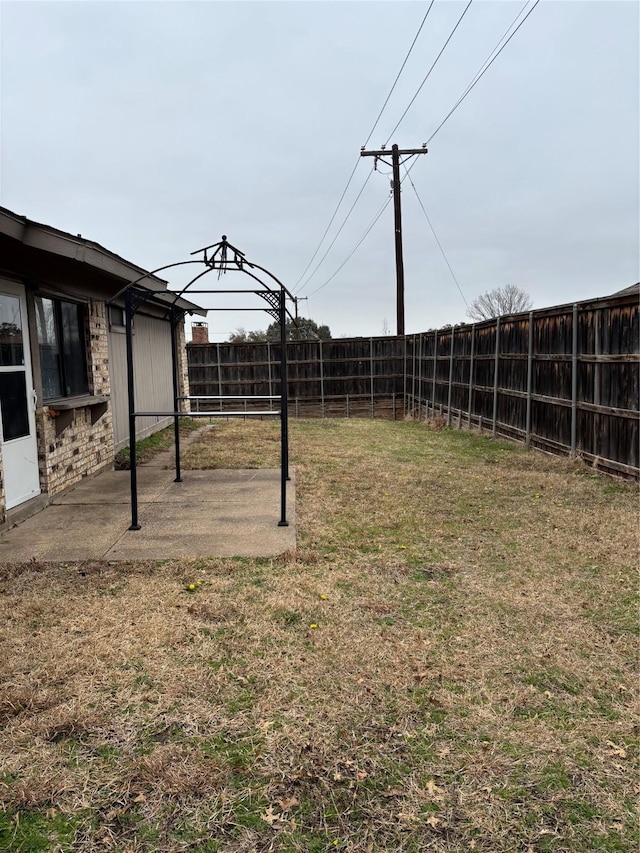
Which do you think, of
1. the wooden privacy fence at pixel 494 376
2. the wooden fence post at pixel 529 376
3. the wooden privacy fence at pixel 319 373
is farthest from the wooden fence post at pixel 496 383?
the wooden privacy fence at pixel 319 373

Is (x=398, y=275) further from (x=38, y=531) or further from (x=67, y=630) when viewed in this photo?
(x=67, y=630)

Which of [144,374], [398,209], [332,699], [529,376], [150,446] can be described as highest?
[398,209]

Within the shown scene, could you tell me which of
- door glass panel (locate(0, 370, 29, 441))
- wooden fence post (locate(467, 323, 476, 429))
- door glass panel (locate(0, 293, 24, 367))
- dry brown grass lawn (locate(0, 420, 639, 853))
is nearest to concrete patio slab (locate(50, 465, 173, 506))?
door glass panel (locate(0, 370, 29, 441))

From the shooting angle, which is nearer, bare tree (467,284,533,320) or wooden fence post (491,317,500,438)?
wooden fence post (491,317,500,438)

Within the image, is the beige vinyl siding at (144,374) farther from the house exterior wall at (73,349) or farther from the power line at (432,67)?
the power line at (432,67)

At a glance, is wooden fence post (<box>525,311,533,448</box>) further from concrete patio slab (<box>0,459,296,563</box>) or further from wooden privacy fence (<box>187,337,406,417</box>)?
wooden privacy fence (<box>187,337,406,417</box>)

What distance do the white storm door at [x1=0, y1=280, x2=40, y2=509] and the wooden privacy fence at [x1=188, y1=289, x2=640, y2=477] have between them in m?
6.13

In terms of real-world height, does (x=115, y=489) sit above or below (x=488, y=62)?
below

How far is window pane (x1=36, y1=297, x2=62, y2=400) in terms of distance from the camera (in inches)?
224

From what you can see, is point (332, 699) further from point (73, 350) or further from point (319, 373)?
point (319, 373)

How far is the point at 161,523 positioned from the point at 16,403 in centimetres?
172

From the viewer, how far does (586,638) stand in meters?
2.89

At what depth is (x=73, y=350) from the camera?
259 inches

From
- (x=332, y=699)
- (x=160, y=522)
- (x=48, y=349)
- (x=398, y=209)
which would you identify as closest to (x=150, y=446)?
(x=48, y=349)
